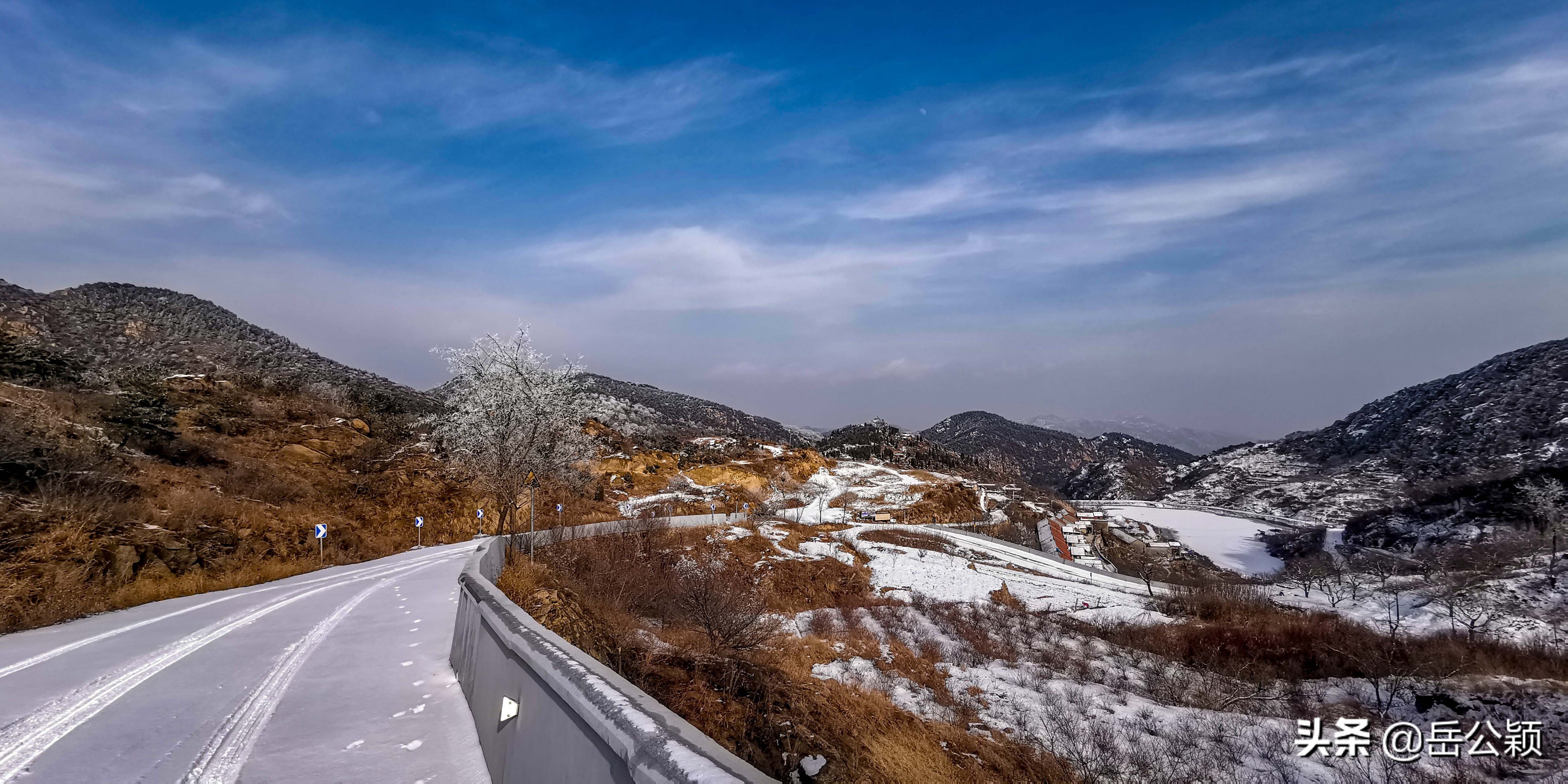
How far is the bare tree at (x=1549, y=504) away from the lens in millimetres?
36656

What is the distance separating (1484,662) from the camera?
48.6ft

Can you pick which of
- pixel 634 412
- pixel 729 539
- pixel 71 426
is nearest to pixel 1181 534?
pixel 729 539

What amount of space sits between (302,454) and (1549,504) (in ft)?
250

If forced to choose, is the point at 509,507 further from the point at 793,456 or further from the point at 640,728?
the point at 793,456

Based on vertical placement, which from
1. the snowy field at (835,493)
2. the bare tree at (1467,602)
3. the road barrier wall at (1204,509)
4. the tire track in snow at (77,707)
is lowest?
the road barrier wall at (1204,509)

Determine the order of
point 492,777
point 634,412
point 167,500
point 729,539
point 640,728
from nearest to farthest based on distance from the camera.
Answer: point 640,728 < point 492,777 < point 167,500 < point 729,539 < point 634,412

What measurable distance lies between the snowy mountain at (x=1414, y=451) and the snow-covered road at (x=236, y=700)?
7325 centimetres

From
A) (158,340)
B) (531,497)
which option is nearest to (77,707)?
(531,497)

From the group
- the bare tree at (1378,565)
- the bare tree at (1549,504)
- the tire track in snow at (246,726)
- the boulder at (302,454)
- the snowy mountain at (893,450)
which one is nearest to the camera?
the tire track in snow at (246,726)

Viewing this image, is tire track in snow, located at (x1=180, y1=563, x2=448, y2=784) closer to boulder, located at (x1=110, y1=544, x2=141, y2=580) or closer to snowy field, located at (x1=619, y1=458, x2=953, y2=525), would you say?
boulder, located at (x1=110, y1=544, x2=141, y2=580)

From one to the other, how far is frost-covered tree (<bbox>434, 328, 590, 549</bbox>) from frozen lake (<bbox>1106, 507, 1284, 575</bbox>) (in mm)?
52173

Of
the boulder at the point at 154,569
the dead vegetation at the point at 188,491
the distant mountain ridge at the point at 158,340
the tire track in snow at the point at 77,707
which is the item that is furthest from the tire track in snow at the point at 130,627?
the distant mountain ridge at the point at 158,340

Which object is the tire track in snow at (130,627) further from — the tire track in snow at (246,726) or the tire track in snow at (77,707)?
the tire track in snow at (246,726)

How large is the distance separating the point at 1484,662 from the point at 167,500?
3439cm
